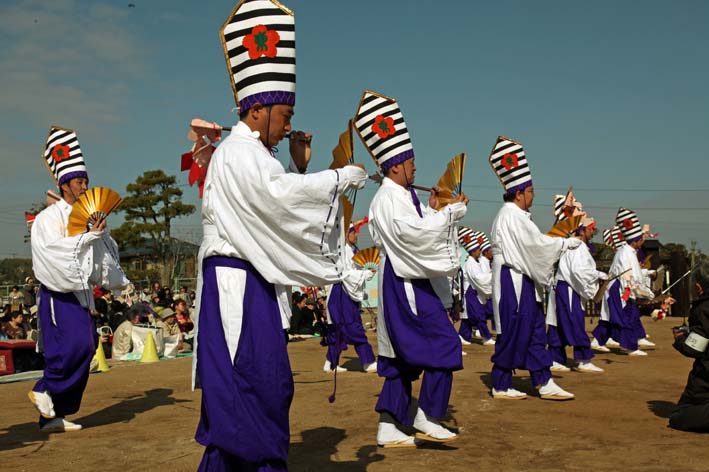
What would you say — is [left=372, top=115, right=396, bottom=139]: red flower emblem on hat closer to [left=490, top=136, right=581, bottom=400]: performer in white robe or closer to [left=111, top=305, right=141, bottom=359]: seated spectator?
[left=490, top=136, right=581, bottom=400]: performer in white robe

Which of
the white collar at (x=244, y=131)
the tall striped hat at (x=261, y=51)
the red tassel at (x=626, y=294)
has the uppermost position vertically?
the tall striped hat at (x=261, y=51)

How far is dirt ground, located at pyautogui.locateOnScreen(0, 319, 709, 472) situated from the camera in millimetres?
5250

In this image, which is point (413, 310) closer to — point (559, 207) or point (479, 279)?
point (559, 207)

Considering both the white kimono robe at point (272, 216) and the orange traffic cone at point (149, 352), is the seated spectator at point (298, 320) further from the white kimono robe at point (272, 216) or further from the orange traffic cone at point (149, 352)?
the white kimono robe at point (272, 216)

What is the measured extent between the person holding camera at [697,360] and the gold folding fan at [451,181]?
7.52 ft

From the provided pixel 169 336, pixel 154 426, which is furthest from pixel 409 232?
pixel 169 336

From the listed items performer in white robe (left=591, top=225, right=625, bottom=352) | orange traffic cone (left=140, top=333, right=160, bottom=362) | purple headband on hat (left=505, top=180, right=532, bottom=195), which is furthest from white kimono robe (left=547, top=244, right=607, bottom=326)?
orange traffic cone (left=140, top=333, right=160, bottom=362)

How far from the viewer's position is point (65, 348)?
6.77m

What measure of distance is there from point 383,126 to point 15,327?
9.97 m

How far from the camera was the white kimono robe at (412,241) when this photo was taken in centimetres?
573

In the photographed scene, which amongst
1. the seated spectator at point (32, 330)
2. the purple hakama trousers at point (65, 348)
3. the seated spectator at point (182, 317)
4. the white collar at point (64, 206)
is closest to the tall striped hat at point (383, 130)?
the white collar at point (64, 206)

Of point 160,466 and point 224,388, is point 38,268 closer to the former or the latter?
point 160,466

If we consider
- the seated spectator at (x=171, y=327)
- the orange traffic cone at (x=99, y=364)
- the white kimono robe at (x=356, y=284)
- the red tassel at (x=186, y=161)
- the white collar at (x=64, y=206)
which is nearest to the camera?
the red tassel at (x=186, y=161)

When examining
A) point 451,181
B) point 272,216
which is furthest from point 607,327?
point 272,216
